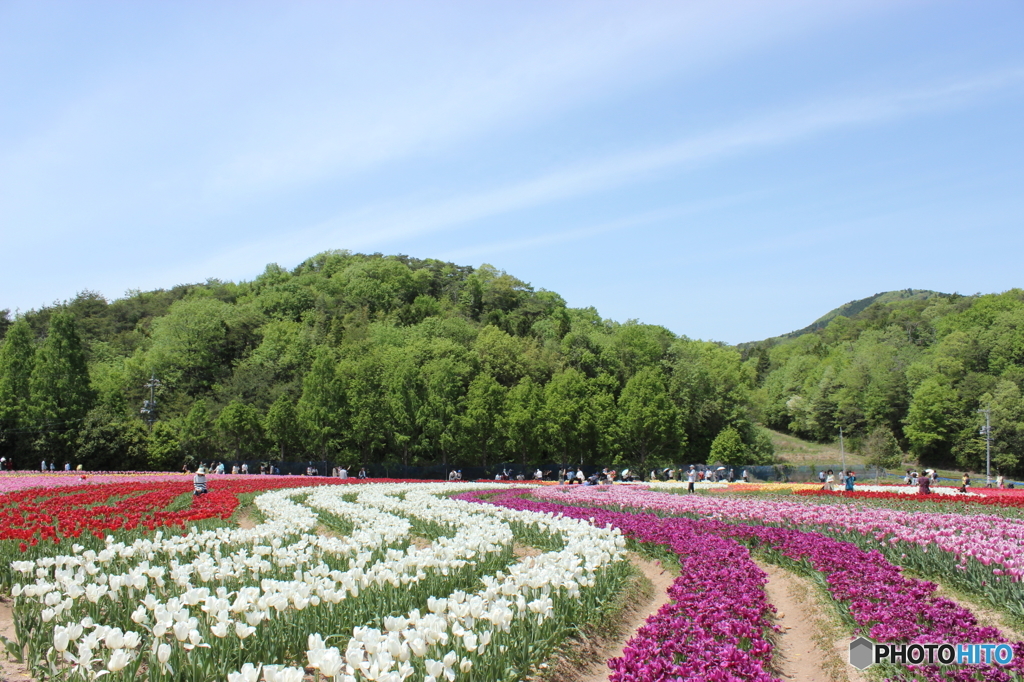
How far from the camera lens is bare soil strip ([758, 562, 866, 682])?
7766 millimetres

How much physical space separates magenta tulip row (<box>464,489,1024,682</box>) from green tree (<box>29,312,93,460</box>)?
42.6 m

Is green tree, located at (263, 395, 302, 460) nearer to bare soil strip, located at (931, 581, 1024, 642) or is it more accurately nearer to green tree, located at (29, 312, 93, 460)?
green tree, located at (29, 312, 93, 460)

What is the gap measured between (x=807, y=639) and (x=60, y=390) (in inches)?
1921

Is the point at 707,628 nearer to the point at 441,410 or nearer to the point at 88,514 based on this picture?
the point at 88,514

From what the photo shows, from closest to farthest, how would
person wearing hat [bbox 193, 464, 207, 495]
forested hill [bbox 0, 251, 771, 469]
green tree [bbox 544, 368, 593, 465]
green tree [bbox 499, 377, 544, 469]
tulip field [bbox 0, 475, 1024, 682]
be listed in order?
tulip field [bbox 0, 475, 1024, 682] → person wearing hat [bbox 193, 464, 207, 495] → forested hill [bbox 0, 251, 771, 469] → green tree [bbox 499, 377, 544, 469] → green tree [bbox 544, 368, 593, 465]

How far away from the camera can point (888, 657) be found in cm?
711

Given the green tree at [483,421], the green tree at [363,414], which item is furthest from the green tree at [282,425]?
the green tree at [483,421]

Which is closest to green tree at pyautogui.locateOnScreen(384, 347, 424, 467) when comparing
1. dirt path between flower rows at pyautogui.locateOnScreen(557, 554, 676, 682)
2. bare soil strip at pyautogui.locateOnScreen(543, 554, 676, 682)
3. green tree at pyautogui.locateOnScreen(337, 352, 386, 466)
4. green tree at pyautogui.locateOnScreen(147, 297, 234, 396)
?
green tree at pyautogui.locateOnScreen(337, 352, 386, 466)

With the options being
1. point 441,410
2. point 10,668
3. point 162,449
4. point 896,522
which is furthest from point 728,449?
point 10,668

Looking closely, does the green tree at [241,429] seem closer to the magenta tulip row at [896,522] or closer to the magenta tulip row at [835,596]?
the magenta tulip row at [896,522]

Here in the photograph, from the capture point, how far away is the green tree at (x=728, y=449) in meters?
61.0

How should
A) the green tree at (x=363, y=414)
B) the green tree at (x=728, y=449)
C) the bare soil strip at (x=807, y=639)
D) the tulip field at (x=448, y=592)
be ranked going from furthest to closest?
1. the green tree at (x=728, y=449)
2. the green tree at (x=363, y=414)
3. the bare soil strip at (x=807, y=639)
4. the tulip field at (x=448, y=592)

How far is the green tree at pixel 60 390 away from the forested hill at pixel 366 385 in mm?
92

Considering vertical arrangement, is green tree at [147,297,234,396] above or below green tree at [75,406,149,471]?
above
